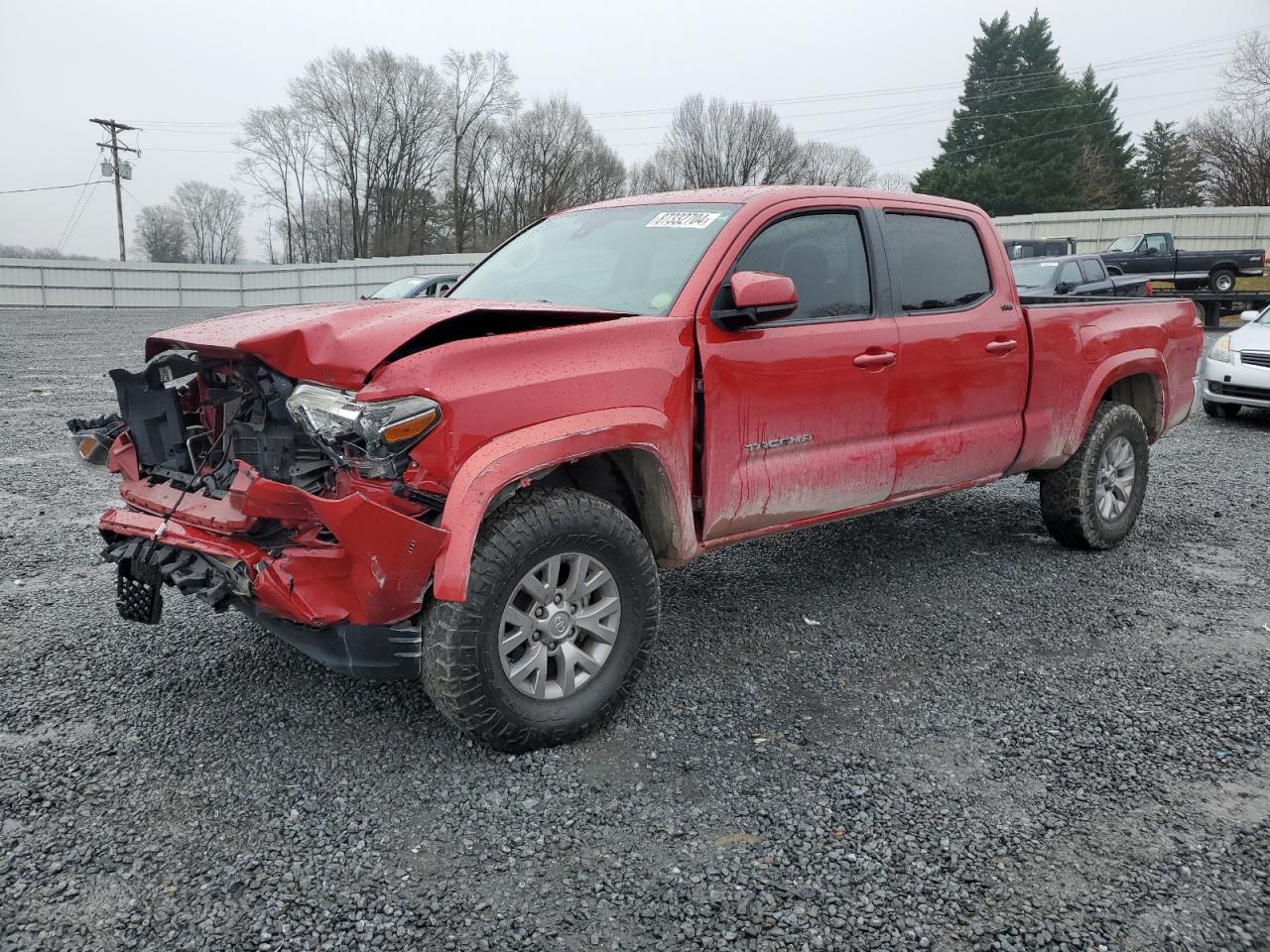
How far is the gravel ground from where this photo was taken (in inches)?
94.3

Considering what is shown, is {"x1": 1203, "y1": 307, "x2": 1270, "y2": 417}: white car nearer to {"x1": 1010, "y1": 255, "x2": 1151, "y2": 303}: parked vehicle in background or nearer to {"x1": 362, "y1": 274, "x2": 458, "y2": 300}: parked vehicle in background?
{"x1": 1010, "y1": 255, "x2": 1151, "y2": 303}: parked vehicle in background

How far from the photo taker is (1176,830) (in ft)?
9.11

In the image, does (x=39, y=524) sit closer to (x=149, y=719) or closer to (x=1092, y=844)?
(x=149, y=719)

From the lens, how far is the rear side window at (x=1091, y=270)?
1658cm

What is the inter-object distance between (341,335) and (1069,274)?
52.1 ft

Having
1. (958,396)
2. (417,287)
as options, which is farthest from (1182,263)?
(958,396)

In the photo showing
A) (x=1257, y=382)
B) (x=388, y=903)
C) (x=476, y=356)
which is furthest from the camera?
(x=1257, y=382)

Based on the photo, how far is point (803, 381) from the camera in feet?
12.6

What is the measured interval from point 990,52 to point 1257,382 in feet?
169

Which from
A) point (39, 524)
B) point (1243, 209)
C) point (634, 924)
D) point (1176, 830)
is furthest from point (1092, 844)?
Result: point (1243, 209)

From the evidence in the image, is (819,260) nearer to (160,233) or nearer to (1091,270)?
(1091,270)

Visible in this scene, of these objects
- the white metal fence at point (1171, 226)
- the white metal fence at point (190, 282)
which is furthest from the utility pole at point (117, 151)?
the white metal fence at point (1171, 226)

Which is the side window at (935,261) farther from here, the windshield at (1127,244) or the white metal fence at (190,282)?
the white metal fence at (190,282)

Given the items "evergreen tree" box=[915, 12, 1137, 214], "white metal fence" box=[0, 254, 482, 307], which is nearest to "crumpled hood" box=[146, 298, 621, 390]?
"white metal fence" box=[0, 254, 482, 307]
